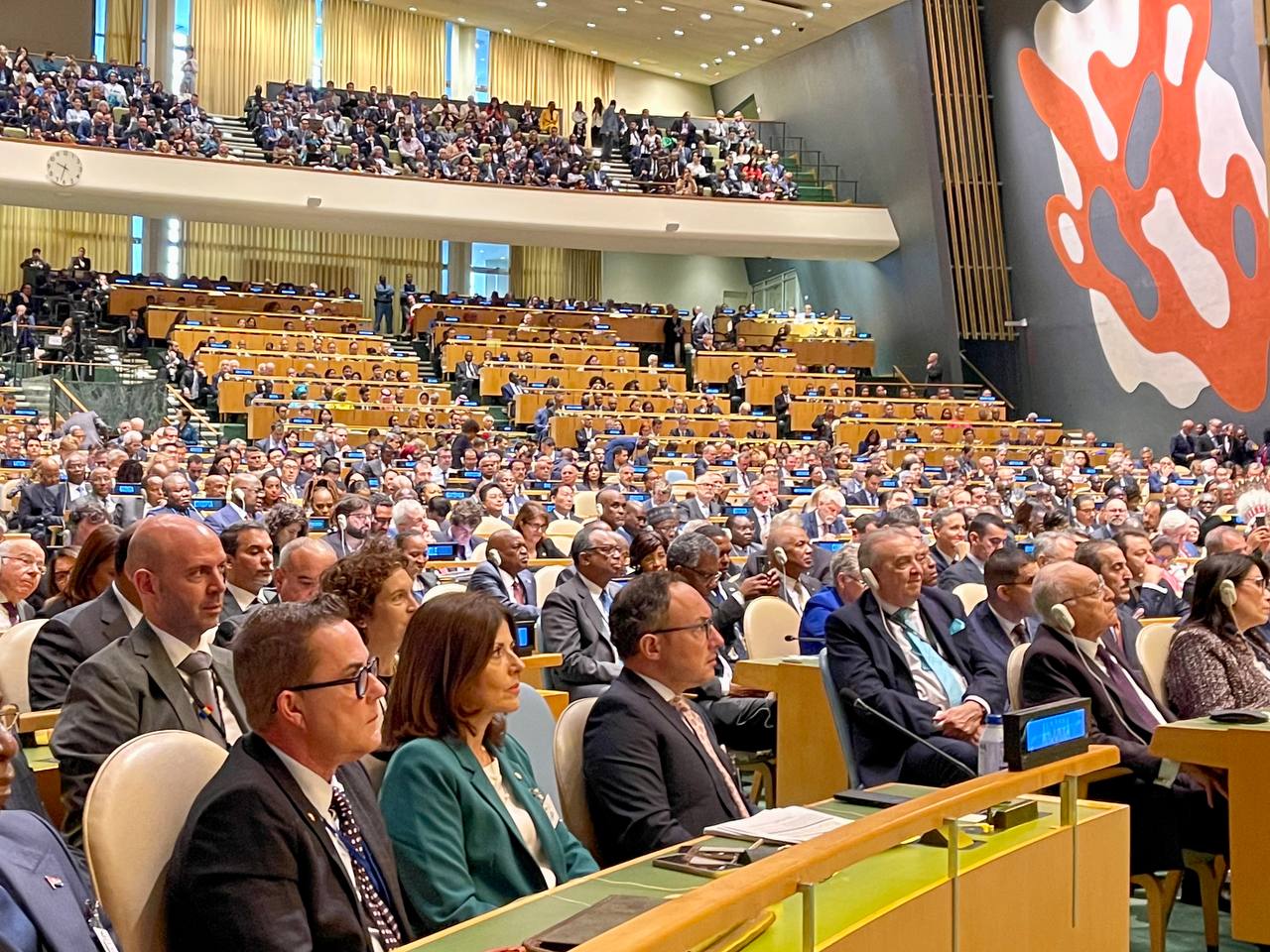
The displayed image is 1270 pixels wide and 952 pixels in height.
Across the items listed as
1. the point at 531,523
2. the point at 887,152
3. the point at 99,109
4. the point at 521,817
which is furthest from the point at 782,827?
the point at 887,152

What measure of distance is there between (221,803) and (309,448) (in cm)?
1245

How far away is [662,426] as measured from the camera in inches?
677

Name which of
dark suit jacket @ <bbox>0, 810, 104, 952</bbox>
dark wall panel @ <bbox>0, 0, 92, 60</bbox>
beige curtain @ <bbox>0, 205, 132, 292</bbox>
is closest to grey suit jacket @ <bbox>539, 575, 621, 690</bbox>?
dark suit jacket @ <bbox>0, 810, 104, 952</bbox>

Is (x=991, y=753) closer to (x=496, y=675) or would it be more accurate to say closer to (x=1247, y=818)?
(x=1247, y=818)

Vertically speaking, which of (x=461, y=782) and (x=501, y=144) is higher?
(x=501, y=144)

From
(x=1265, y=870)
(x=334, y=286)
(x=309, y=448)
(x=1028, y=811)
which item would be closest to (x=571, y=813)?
(x=1028, y=811)

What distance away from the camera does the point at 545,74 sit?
28.3 m

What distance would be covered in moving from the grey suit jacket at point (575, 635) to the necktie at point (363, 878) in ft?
9.12

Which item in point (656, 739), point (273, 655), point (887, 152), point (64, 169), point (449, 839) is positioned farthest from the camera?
point (887, 152)

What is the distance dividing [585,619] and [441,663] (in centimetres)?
282

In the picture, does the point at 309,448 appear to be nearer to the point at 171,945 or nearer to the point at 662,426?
the point at 662,426

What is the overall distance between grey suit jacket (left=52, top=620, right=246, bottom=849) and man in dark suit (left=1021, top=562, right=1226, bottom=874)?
2131mm

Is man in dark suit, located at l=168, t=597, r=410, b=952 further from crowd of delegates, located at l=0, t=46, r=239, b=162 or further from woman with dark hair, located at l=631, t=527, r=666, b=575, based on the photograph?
crowd of delegates, located at l=0, t=46, r=239, b=162

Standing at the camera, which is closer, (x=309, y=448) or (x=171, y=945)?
(x=171, y=945)
